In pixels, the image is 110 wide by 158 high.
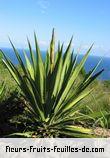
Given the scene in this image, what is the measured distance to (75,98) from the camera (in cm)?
687

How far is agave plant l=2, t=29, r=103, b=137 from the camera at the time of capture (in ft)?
21.5

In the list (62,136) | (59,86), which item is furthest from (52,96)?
(62,136)

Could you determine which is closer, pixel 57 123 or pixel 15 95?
pixel 57 123

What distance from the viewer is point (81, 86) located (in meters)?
6.89

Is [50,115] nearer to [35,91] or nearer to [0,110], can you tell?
[35,91]

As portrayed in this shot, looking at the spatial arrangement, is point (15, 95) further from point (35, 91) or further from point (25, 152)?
point (25, 152)

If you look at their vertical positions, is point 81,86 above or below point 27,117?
above

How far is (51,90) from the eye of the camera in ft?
21.6

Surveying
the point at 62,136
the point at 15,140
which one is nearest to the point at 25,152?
the point at 15,140

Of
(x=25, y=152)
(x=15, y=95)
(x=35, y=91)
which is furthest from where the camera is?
(x=15, y=95)

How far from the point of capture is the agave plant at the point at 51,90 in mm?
6547

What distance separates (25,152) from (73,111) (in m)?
1.22

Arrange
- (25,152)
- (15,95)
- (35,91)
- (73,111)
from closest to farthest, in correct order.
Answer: (25,152)
(35,91)
(73,111)
(15,95)

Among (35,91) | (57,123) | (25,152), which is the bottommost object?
(25,152)
